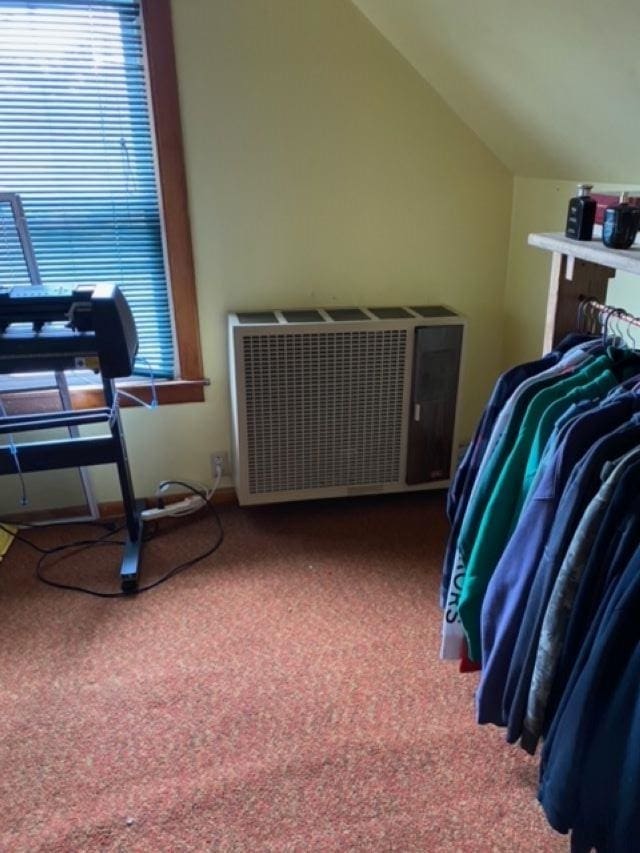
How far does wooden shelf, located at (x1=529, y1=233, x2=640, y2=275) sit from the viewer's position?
1100 mm

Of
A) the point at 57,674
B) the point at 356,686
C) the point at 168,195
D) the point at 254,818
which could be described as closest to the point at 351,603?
the point at 356,686

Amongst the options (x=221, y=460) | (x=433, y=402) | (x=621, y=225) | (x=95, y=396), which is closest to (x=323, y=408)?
(x=433, y=402)

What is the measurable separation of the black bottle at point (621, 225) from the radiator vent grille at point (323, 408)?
1126 millimetres

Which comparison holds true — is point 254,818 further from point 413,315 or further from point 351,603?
point 413,315

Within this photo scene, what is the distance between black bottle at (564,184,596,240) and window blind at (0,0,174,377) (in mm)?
1528

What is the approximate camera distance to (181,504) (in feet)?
8.33

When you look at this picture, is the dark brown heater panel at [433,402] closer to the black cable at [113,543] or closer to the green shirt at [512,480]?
the black cable at [113,543]

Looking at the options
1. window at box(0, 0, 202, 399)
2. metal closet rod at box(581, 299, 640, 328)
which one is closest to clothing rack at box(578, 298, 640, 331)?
metal closet rod at box(581, 299, 640, 328)

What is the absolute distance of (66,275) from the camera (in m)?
2.30

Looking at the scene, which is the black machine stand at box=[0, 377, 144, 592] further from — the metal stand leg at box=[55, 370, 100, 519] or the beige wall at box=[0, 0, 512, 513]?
the beige wall at box=[0, 0, 512, 513]

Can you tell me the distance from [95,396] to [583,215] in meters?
1.86

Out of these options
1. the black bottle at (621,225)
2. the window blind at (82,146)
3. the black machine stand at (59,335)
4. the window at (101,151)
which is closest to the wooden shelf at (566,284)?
the black bottle at (621,225)

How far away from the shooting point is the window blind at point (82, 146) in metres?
2.02

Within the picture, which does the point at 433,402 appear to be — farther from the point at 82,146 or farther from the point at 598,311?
the point at 82,146
